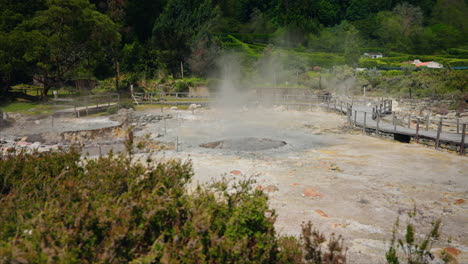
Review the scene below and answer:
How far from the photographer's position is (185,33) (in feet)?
175

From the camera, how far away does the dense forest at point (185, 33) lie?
3284 cm

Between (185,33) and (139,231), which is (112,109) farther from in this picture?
(139,231)

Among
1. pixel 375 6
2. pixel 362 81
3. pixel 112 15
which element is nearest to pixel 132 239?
pixel 362 81

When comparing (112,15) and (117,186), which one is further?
(112,15)

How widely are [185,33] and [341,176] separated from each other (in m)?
45.2

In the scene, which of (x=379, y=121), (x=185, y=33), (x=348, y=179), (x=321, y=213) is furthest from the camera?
(x=185, y=33)

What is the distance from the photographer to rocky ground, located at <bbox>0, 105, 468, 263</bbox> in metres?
8.30

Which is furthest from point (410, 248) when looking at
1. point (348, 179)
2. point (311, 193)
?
point (348, 179)

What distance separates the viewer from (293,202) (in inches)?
386

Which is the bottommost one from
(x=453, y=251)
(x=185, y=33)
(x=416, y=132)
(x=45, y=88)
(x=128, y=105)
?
(x=453, y=251)

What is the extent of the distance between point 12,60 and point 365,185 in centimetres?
2974

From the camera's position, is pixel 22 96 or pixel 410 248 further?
pixel 22 96

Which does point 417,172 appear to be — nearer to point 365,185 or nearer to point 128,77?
point 365,185

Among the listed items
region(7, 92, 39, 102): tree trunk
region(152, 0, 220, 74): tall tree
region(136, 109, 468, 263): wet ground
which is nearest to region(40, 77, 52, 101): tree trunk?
region(7, 92, 39, 102): tree trunk
